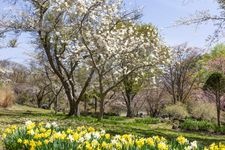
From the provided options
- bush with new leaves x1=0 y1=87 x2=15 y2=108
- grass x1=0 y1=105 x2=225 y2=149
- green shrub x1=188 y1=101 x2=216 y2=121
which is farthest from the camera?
bush with new leaves x1=0 y1=87 x2=15 y2=108

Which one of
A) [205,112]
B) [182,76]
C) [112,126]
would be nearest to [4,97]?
[205,112]

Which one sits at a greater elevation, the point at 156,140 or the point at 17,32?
the point at 17,32

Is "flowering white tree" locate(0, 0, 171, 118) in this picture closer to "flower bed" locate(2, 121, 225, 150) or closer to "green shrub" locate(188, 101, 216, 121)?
"green shrub" locate(188, 101, 216, 121)

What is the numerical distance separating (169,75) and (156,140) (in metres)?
43.9

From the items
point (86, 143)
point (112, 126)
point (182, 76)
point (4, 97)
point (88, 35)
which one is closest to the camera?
point (86, 143)

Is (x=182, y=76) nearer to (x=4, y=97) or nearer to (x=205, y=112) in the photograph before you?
(x=205, y=112)

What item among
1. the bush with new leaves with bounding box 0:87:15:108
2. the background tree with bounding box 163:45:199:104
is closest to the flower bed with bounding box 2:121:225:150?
the bush with new leaves with bounding box 0:87:15:108

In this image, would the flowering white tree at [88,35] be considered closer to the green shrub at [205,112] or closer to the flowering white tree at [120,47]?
the flowering white tree at [120,47]

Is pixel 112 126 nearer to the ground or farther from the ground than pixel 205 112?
nearer to the ground

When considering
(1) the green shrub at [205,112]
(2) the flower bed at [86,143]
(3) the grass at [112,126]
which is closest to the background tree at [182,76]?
(1) the green shrub at [205,112]

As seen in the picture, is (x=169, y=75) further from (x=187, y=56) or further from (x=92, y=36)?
(x=92, y=36)

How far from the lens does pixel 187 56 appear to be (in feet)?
166

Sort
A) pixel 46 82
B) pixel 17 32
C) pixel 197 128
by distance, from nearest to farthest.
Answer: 1. pixel 17 32
2. pixel 197 128
3. pixel 46 82

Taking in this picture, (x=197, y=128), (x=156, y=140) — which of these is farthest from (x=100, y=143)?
(x=197, y=128)
